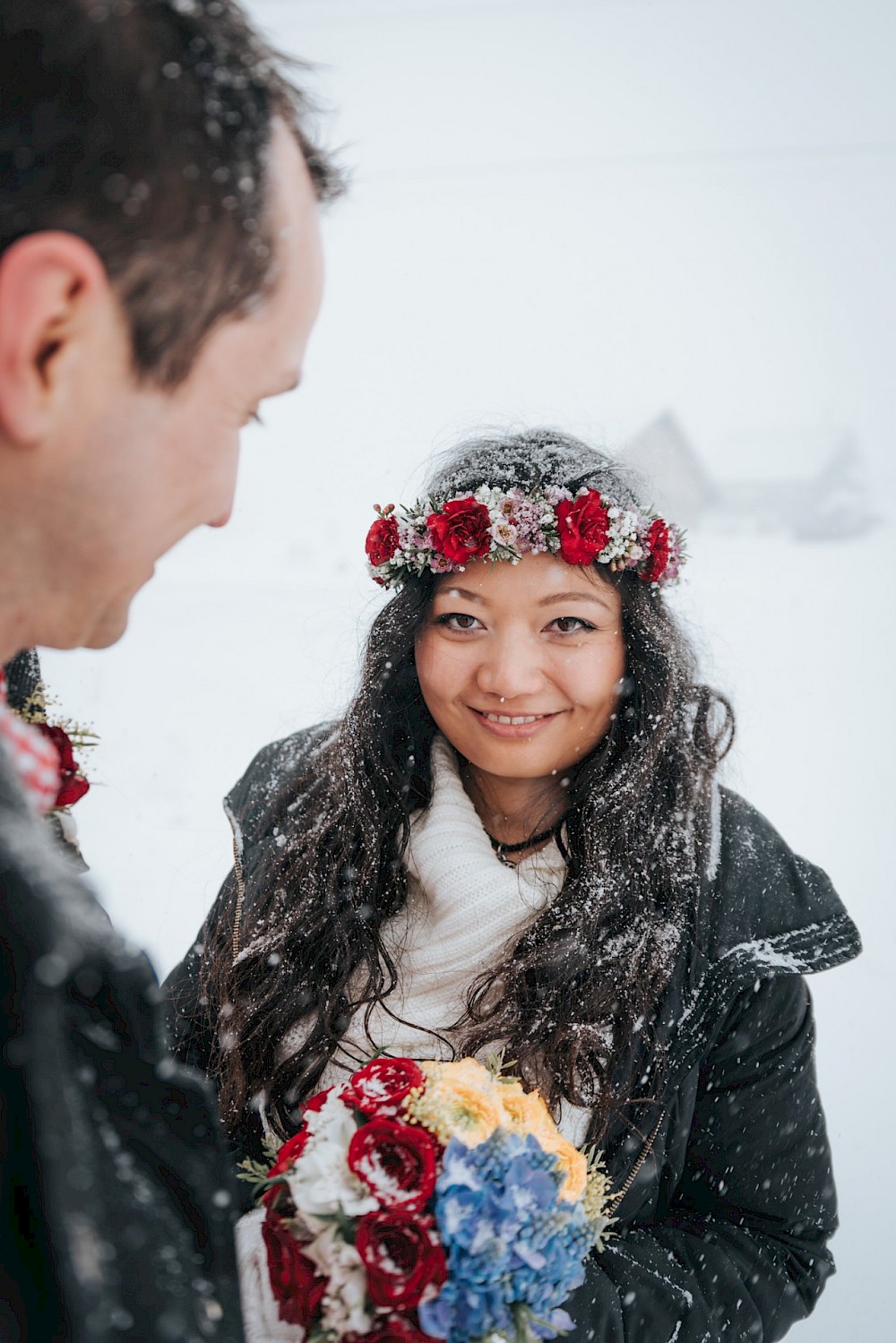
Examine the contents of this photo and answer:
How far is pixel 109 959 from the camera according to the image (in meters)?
0.77

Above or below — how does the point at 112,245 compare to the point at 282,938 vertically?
above

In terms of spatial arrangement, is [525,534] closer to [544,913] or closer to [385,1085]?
[544,913]

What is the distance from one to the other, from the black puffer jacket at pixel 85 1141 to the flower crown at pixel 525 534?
128cm

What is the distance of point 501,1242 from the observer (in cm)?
118

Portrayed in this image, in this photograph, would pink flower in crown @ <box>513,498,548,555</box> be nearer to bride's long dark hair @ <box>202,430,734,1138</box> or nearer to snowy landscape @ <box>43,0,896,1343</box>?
bride's long dark hair @ <box>202,430,734,1138</box>

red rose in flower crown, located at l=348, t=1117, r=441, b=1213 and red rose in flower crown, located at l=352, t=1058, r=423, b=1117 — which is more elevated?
red rose in flower crown, located at l=352, t=1058, r=423, b=1117

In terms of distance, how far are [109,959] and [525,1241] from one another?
0.74m

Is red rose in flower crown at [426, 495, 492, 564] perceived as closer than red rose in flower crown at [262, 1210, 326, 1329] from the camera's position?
No

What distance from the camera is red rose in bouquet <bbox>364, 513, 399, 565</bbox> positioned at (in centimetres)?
212

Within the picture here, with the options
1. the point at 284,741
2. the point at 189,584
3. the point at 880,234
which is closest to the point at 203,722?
the point at 189,584

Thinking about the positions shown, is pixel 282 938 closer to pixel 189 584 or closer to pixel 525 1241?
pixel 525 1241

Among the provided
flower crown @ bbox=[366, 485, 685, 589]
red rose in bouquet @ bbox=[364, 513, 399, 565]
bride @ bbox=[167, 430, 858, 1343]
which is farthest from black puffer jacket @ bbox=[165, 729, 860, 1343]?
red rose in bouquet @ bbox=[364, 513, 399, 565]

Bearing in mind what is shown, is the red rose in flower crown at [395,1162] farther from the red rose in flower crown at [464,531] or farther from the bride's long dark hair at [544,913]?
the red rose in flower crown at [464,531]

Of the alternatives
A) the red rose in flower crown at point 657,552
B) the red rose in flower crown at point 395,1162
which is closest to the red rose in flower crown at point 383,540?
the red rose in flower crown at point 657,552
